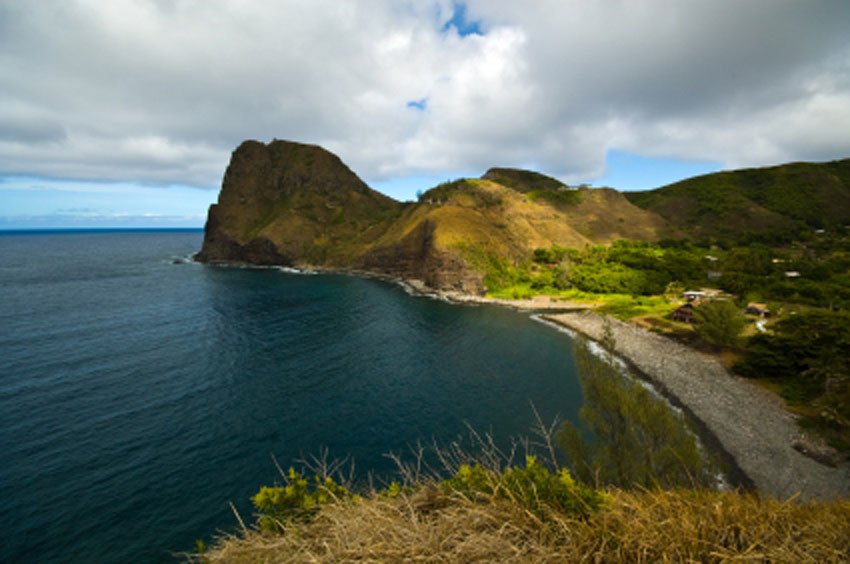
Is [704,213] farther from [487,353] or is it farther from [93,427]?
[93,427]

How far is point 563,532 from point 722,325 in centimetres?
5900

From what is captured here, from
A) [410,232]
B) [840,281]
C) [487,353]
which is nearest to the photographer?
[487,353]

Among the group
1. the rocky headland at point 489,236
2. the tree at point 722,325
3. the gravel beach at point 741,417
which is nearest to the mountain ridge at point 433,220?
the rocky headland at point 489,236

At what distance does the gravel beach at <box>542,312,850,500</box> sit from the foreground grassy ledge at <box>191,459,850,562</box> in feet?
52.0

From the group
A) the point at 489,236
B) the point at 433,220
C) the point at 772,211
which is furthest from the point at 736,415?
the point at 772,211

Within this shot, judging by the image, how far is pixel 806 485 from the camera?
26.6 m

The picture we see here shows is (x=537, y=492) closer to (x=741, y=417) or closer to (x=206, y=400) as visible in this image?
(x=206, y=400)

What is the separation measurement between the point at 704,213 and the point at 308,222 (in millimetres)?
200573

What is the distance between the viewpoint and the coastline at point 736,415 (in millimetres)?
27016

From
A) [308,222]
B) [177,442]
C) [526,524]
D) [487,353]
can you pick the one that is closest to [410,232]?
[308,222]

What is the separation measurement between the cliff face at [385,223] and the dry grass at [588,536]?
9146 centimetres

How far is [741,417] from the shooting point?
35.6 metres

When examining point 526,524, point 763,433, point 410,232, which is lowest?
point 763,433

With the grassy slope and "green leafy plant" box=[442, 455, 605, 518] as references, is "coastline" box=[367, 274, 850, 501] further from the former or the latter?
the grassy slope
